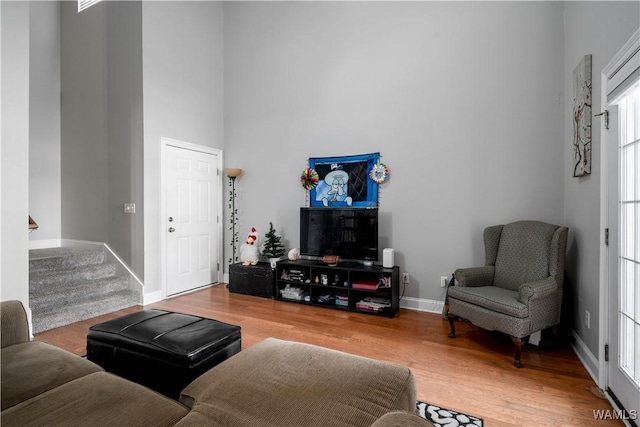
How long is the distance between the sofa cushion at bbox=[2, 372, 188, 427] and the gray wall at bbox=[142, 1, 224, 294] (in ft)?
10.1

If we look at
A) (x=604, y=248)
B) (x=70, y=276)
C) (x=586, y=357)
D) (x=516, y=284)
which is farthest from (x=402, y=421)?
(x=70, y=276)

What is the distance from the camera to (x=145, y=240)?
4.06 metres

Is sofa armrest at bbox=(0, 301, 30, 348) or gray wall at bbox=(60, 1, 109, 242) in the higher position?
gray wall at bbox=(60, 1, 109, 242)

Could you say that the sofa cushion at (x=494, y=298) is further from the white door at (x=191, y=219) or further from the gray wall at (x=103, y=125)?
the gray wall at (x=103, y=125)

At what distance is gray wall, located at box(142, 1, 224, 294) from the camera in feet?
13.4

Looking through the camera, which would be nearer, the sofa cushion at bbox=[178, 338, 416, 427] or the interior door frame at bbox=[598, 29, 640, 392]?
Answer: the sofa cushion at bbox=[178, 338, 416, 427]

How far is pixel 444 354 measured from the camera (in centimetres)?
261

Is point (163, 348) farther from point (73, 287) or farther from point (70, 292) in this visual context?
point (73, 287)

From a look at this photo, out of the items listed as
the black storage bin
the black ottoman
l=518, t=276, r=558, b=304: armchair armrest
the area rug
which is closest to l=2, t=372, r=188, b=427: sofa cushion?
the black ottoman

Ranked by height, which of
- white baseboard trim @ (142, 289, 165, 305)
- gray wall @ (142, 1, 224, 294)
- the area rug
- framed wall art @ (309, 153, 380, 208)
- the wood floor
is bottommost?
the wood floor

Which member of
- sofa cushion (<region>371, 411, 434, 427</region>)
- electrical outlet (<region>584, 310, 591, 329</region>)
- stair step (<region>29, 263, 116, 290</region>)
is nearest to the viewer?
sofa cushion (<region>371, 411, 434, 427</region>)

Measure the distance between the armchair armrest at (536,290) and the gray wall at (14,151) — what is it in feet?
13.6

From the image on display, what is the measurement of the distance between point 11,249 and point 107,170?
1798 mm

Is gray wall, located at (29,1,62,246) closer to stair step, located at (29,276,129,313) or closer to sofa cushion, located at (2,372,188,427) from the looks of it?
stair step, located at (29,276,129,313)
